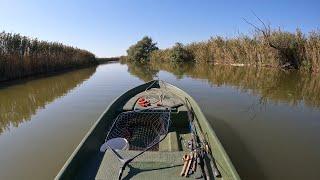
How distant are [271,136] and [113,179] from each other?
3896 mm

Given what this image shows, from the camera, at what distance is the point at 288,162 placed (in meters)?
4.94

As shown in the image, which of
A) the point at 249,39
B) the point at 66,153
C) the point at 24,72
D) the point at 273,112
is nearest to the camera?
the point at 66,153

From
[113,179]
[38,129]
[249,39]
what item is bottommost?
[38,129]

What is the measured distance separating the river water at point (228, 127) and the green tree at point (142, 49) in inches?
1670

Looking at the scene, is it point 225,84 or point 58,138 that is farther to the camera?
point 225,84

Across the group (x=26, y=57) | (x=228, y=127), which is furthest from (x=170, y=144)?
(x=26, y=57)

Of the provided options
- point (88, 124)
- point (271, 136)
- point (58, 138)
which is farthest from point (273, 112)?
point (58, 138)

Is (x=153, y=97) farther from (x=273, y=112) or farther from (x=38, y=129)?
(x=273, y=112)

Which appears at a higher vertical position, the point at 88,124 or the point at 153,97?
the point at 153,97

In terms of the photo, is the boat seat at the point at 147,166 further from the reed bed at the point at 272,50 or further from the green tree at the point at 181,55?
the green tree at the point at 181,55

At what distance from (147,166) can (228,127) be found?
12.3 ft

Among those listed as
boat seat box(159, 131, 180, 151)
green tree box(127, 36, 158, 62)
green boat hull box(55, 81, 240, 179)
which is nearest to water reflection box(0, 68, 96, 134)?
green boat hull box(55, 81, 240, 179)

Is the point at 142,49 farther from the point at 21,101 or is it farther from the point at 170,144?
the point at 170,144

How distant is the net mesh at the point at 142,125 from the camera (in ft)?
18.0
